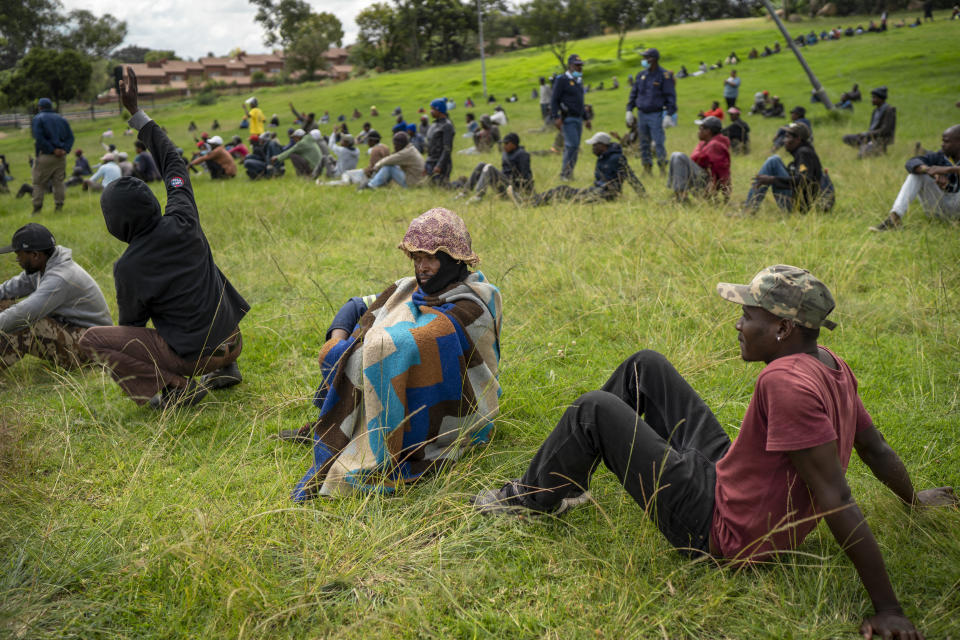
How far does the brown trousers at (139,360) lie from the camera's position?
4070 mm

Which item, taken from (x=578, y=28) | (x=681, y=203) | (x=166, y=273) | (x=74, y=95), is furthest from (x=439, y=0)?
(x=166, y=273)

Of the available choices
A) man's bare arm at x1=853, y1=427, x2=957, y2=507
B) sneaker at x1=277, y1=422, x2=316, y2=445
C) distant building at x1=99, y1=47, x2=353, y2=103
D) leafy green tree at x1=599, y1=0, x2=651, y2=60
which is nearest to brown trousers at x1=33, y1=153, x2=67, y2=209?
sneaker at x1=277, y1=422, x2=316, y2=445

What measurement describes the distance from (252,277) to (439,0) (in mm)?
56830

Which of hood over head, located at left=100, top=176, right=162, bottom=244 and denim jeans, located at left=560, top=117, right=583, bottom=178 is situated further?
denim jeans, located at left=560, top=117, right=583, bottom=178

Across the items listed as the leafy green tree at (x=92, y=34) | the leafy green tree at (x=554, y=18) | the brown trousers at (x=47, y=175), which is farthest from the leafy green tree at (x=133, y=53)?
the brown trousers at (x=47, y=175)

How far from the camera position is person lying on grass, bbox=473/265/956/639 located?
1984 mm

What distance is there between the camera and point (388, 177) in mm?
11633

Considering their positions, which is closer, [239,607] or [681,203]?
[239,607]

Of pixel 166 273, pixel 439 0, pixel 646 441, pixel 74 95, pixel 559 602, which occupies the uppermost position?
pixel 439 0

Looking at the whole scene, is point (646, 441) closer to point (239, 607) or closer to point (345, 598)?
point (345, 598)

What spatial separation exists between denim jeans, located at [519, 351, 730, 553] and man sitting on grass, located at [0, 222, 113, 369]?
361 centimetres

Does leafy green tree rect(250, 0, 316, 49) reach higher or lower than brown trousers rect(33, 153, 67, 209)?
higher

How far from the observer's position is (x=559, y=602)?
7.86 feet

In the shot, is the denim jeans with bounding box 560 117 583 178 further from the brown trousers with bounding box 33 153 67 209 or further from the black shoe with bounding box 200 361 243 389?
the brown trousers with bounding box 33 153 67 209
